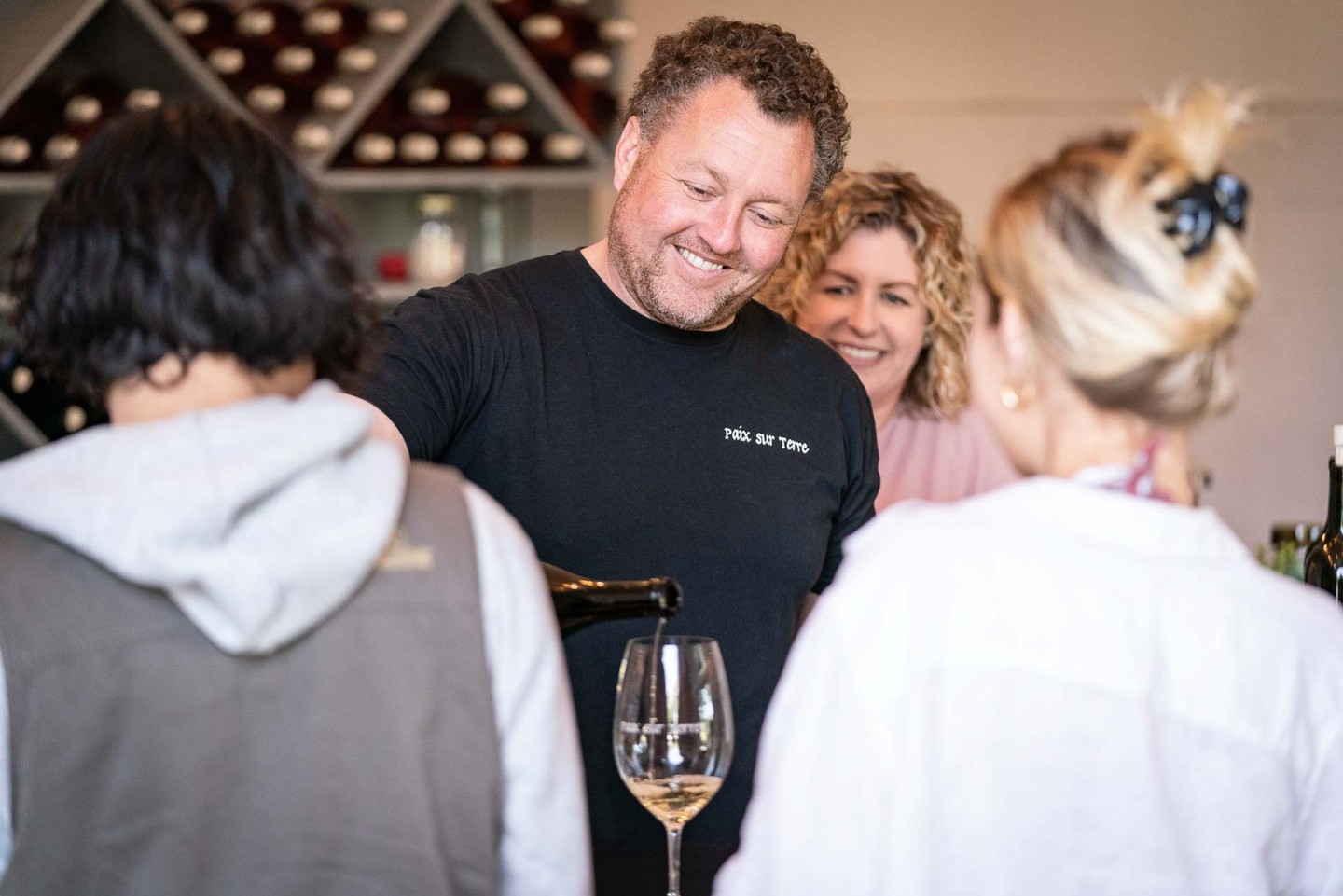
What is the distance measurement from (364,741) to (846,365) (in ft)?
3.99

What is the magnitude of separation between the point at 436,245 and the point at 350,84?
0.44m

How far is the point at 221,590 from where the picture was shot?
0.88 m

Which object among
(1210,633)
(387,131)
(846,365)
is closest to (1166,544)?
(1210,633)

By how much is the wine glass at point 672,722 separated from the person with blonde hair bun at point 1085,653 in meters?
0.20

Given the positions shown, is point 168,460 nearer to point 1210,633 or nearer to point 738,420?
point 1210,633

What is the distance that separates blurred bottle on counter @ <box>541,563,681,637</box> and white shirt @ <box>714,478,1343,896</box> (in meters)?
0.29

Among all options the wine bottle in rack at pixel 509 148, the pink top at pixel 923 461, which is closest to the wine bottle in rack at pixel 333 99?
the wine bottle in rack at pixel 509 148

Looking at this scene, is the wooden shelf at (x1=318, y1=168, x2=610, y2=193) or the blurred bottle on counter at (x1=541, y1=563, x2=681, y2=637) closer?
the blurred bottle on counter at (x1=541, y1=563, x2=681, y2=637)

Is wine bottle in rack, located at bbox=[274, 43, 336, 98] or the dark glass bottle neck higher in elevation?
wine bottle in rack, located at bbox=[274, 43, 336, 98]

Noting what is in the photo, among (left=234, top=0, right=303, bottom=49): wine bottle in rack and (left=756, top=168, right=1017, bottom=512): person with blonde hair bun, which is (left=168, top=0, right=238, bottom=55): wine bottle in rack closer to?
(left=234, top=0, right=303, bottom=49): wine bottle in rack

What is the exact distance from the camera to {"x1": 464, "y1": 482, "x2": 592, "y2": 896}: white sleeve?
1.00 metres

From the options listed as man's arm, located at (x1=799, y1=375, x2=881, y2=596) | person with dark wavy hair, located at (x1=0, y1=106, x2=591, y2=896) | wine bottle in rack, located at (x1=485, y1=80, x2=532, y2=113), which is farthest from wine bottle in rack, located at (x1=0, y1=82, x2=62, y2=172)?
person with dark wavy hair, located at (x1=0, y1=106, x2=591, y2=896)

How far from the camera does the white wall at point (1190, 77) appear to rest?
14.1ft

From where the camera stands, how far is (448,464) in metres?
1.78
